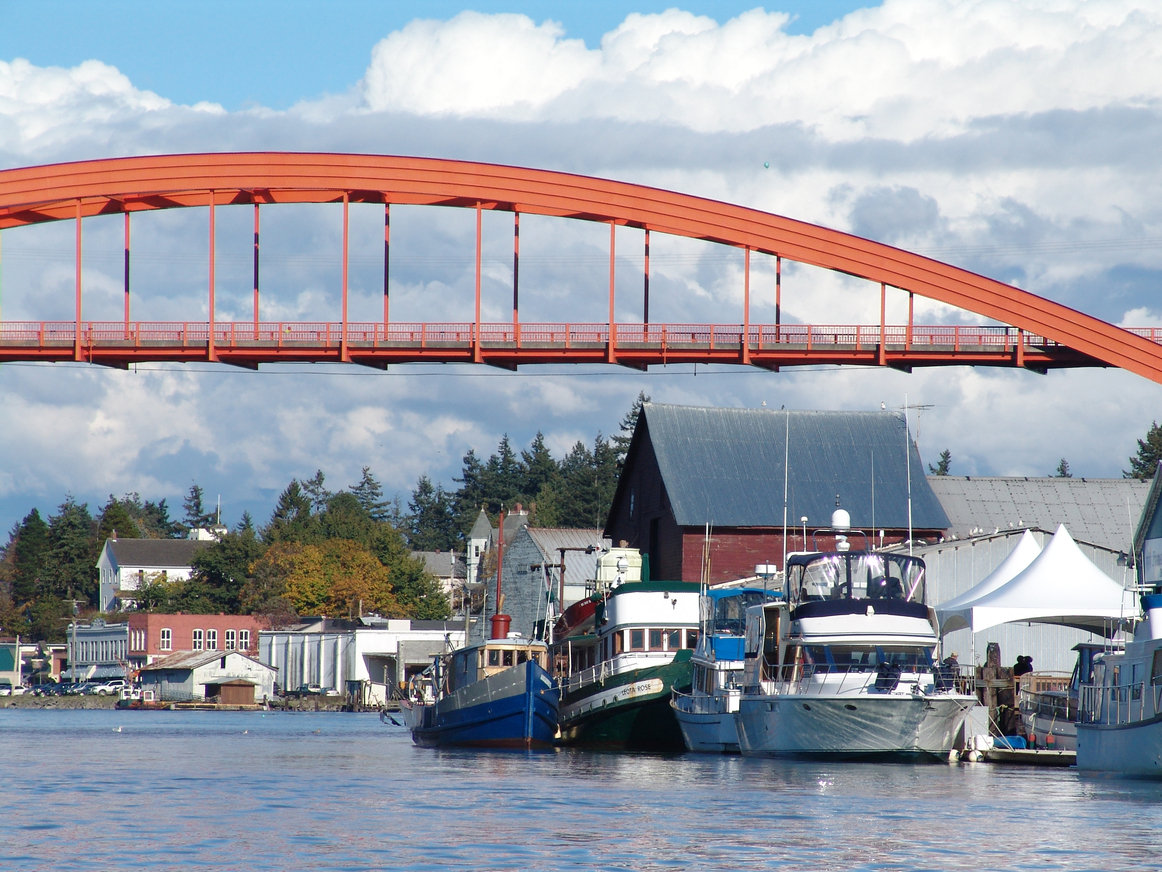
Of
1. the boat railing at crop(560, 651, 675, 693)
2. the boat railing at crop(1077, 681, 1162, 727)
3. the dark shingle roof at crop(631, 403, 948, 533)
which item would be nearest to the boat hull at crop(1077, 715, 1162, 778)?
the boat railing at crop(1077, 681, 1162, 727)

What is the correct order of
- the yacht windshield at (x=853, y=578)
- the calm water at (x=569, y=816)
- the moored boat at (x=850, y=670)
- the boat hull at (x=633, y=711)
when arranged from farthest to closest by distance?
the boat hull at (x=633, y=711), the yacht windshield at (x=853, y=578), the moored boat at (x=850, y=670), the calm water at (x=569, y=816)

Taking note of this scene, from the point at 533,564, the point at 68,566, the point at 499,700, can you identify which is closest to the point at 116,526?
the point at 68,566

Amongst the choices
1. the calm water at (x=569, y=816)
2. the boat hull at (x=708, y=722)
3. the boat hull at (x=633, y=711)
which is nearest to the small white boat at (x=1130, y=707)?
the calm water at (x=569, y=816)

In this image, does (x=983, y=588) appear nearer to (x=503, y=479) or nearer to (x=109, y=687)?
(x=109, y=687)

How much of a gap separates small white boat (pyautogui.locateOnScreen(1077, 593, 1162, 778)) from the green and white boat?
1388 cm

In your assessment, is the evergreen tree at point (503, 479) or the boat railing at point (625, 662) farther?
the evergreen tree at point (503, 479)

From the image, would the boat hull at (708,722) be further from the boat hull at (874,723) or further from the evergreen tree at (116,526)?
the evergreen tree at (116,526)

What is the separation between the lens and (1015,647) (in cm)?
5697

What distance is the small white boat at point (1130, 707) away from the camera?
2927 cm

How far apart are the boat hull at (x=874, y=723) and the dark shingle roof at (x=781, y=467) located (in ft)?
105

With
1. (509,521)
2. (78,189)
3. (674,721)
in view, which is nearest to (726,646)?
(674,721)

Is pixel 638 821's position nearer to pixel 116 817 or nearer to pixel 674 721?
pixel 116 817

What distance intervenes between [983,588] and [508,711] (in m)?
13.1

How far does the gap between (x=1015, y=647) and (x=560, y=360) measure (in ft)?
62.1
